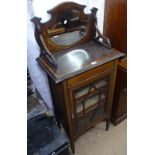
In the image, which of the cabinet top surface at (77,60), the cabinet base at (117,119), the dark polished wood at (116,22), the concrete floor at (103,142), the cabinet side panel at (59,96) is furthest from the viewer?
the cabinet base at (117,119)

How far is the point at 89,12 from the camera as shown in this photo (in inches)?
51.9

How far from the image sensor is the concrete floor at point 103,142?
1532mm

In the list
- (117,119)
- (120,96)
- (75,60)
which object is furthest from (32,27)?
(117,119)

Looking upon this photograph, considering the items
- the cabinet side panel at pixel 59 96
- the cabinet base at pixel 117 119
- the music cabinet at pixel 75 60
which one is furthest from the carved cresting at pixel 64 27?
the cabinet base at pixel 117 119

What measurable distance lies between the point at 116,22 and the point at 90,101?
0.63 m

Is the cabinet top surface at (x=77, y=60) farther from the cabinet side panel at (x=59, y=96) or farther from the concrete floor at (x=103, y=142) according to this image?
the concrete floor at (x=103, y=142)

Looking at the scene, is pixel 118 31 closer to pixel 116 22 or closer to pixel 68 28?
pixel 116 22

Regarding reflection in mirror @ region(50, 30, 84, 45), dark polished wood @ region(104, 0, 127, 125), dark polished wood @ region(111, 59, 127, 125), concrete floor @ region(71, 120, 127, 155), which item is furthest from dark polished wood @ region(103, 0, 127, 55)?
concrete floor @ region(71, 120, 127, 155)

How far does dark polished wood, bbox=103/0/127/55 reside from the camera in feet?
4.07
